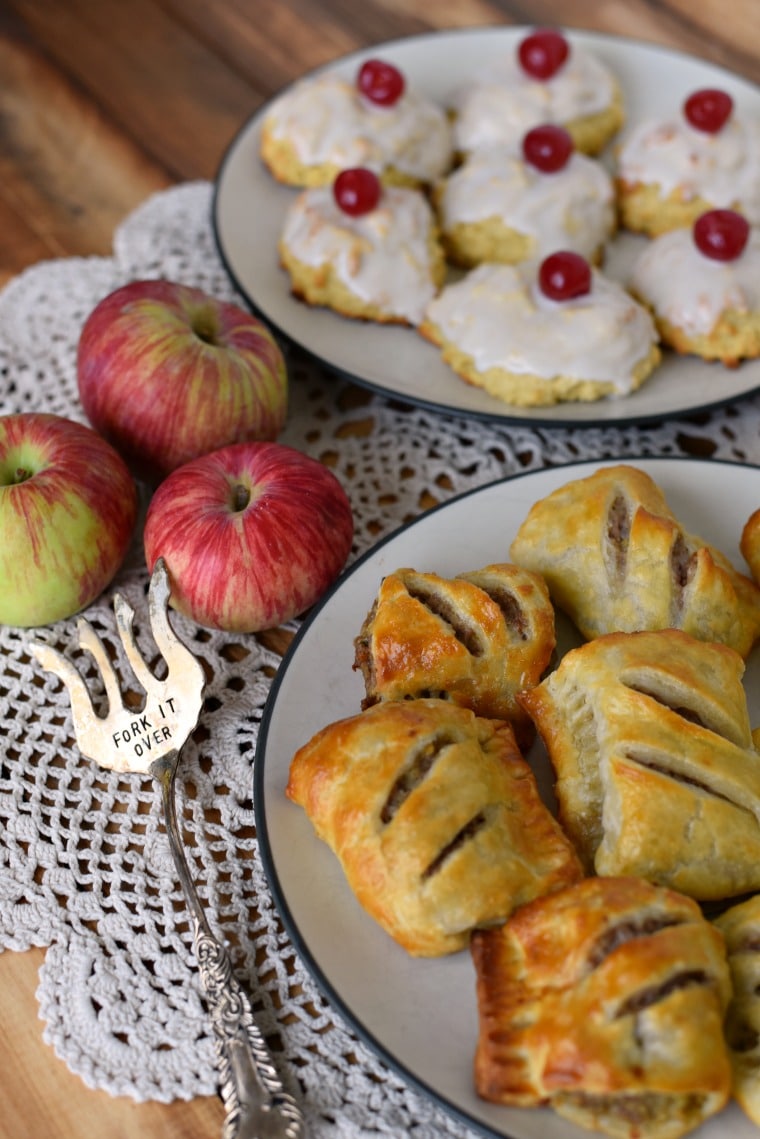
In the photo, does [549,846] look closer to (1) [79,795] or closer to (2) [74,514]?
(1) [79,795]

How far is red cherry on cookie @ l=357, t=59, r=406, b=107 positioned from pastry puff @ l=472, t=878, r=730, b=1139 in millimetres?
1628

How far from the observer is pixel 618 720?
1.34 m

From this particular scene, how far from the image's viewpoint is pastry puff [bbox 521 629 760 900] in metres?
1.28

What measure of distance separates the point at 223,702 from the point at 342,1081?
549 millimetres

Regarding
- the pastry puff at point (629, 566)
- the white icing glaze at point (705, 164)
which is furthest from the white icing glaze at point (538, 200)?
the pastry puff at point (629, 566)

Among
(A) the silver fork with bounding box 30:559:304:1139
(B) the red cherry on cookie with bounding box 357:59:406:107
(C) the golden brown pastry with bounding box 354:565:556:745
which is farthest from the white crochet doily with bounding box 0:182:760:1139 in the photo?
(B) the red cherry on cookie with bounding box 357:59:406:107

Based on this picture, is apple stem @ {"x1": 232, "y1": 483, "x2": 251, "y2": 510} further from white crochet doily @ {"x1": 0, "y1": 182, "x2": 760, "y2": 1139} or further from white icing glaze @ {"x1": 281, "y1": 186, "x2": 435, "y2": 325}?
white icing glaze @ {"x1": 281, "y1": 186, "x2": 435, "y2": 325}

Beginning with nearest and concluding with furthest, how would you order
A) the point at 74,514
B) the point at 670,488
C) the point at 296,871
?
the point at 296,871 < the point at 74,514 < the point at 670,488

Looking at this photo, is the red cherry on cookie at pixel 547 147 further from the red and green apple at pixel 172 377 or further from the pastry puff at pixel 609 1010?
the pastry puff at pixel 609 1010

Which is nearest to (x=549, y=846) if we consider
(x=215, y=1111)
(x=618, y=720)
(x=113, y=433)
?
(x=618, y=720)

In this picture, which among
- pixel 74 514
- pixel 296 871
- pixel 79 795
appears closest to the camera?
pixel 296 871

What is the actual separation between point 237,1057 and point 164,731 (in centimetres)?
44

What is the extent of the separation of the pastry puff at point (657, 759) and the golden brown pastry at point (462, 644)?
66 mm

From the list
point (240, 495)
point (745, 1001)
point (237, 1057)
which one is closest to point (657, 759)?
point (745, 1001)
